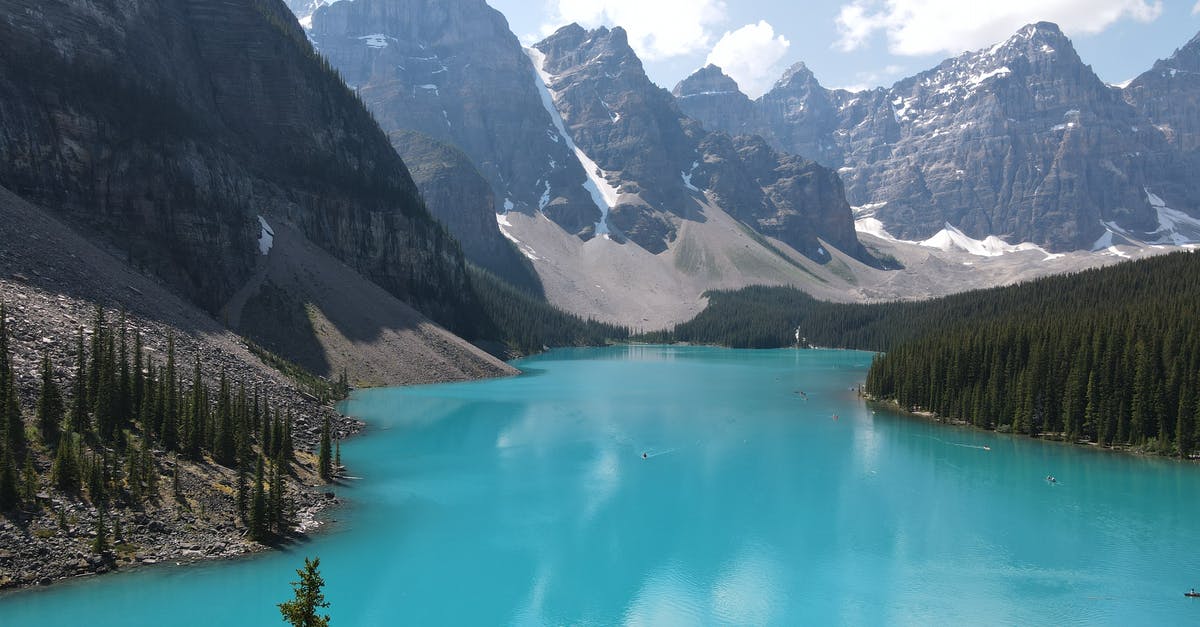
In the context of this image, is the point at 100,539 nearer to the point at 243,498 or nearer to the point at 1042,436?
the point at 243,498

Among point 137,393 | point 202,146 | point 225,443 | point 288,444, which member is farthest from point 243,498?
point 202,146

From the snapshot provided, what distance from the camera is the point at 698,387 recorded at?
112812 millimetres

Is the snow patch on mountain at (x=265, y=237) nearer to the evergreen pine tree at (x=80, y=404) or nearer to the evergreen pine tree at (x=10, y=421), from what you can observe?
the evergreen pine tree at (x=80, y=404)

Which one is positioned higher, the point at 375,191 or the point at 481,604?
the point at 375,191

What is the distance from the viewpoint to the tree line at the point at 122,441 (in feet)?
106

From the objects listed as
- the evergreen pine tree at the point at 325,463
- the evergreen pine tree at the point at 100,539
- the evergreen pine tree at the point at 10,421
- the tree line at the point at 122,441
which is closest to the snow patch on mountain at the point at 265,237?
the tree line at the point at 122,441

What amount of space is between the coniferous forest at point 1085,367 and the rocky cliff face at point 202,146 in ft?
264

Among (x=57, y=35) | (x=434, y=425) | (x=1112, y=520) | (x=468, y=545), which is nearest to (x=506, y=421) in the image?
(x=434, y=425)

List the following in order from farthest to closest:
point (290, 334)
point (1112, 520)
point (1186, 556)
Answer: point (290, 334), point (1112, 520), point (1186, 556)

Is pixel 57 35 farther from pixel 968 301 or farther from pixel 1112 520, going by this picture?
pixel 968 301

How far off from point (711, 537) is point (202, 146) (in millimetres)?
85113

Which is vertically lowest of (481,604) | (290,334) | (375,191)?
(481,604)

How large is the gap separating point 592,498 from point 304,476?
17.2 m

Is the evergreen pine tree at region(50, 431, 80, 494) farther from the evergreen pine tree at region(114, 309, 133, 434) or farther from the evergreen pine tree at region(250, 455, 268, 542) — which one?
the evergreen pine tree at region(250, 455, 268, 542)
